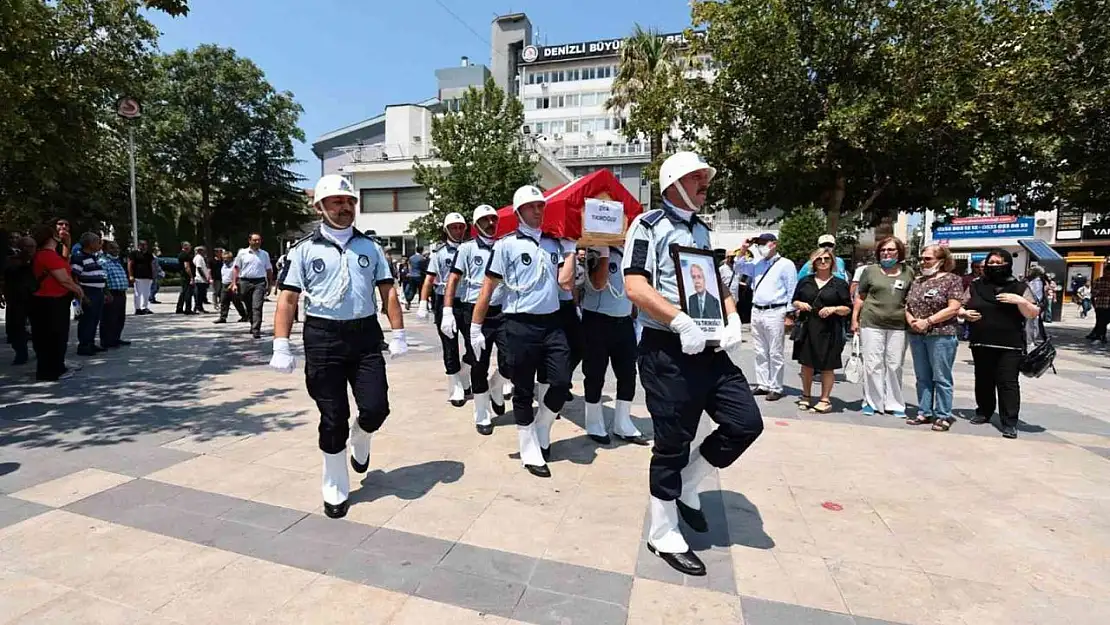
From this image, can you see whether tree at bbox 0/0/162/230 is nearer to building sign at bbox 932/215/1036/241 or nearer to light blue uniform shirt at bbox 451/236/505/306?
light blue uniform shirt at bbox 451/236/505/306

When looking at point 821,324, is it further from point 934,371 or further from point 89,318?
point 89,318

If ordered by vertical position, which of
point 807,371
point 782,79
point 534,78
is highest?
point 534,78

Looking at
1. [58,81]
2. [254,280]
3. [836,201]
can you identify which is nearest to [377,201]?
[254,280]

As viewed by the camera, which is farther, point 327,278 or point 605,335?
point 605,335

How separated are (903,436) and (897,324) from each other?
1.21m

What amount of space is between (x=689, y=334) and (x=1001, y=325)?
4.60 metres

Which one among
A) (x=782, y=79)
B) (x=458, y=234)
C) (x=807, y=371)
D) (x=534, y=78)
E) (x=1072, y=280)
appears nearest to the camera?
(x=807, y=371)

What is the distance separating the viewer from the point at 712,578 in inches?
117

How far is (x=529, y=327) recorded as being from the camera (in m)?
4.39

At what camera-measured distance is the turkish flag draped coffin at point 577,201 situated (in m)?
6.93

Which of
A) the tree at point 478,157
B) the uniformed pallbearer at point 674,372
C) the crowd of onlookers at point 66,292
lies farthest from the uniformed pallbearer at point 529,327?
the tree at point 478,157

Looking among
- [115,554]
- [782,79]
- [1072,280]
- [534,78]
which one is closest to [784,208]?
[782,79]

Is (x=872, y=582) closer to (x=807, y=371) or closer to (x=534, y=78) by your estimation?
(x=807, y=371)

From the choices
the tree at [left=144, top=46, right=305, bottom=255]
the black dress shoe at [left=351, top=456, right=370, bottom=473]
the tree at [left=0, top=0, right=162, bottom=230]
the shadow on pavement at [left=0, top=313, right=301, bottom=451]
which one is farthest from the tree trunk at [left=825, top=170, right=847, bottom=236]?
the tree at [left=144, top=46, right=305, bottom=255]
